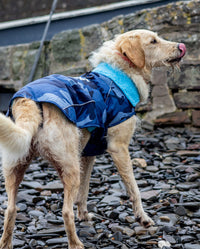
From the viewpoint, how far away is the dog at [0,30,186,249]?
2.98m

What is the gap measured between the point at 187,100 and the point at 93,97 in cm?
376

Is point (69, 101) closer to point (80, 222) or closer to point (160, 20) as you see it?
point (80, 222)

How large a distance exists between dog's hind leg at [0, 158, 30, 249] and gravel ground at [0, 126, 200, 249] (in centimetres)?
19

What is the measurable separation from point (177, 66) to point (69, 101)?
1585mm

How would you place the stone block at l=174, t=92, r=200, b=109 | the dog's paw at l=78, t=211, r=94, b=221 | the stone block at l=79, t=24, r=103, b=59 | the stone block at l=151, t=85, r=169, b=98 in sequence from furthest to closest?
the stone block at l=79, t=24, r=103, b=59, the stone block at l=151, t=85, r=169, b=98, the stone block at l=174, t=92, r=200, b=109, the dog's paw at l=78, t=211, r=94, b=221

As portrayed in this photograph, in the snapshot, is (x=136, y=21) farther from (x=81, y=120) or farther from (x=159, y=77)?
(x=81, y=120)

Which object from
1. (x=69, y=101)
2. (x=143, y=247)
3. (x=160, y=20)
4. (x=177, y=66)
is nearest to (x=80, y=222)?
(x=143, y=247)

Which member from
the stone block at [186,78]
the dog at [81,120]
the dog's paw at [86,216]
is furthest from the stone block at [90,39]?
the dog's paw at [86,216]

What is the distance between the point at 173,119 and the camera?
6871 mm

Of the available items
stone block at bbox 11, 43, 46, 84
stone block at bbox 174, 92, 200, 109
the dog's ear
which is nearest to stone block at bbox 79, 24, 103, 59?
stone block at bbox 11, 43, 46, 84

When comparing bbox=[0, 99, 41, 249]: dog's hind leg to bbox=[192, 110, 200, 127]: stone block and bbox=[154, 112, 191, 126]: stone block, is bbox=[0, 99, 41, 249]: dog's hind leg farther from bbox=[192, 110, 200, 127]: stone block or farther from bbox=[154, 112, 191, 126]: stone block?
bbox=[192, 110, 200, 127]: stone block

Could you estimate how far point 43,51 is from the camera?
7625 mm

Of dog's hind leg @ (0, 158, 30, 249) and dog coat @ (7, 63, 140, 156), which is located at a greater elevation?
dog coat @ (7, 63, 140, 156)

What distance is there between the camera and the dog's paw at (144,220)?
3674 mm
